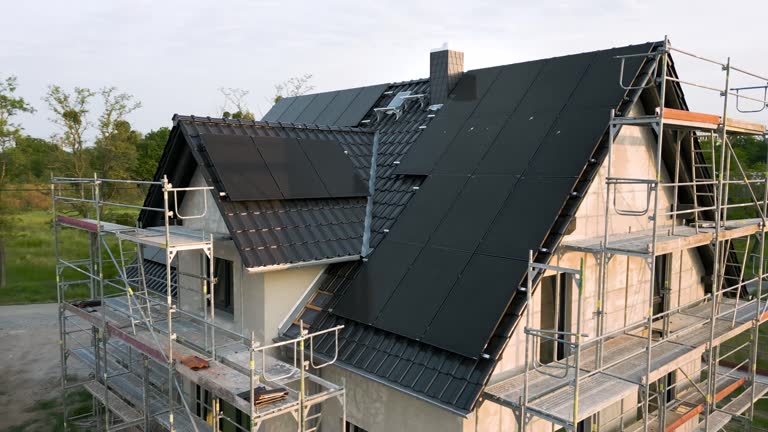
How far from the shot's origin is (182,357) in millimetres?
8617

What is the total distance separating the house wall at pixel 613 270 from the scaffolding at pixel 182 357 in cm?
243

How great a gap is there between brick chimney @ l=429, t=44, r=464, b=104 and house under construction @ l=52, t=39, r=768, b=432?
6cm

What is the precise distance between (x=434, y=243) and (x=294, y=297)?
2.76m

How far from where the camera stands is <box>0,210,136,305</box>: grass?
30000 mm

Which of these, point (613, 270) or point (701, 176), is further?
point (701, 176)

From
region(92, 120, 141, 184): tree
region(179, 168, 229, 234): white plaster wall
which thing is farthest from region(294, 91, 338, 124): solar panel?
region(92, 120, 141, 184): tree

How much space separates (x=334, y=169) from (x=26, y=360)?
1679cm

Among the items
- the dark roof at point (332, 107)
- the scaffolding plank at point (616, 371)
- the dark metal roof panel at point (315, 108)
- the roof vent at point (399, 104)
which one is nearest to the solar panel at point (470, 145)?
the roof vent at point (399, 104)

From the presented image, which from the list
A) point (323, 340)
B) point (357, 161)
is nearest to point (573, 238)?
point (323, 340)

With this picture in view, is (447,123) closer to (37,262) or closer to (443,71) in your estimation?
(443,71)

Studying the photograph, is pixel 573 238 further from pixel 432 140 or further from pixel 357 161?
pixel 357 161

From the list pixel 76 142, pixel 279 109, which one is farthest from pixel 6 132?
pixel 279 109

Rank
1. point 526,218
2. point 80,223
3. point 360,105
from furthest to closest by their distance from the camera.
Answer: point 360,105
point 80,223
point 526,218

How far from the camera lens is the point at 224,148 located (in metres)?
9.81
